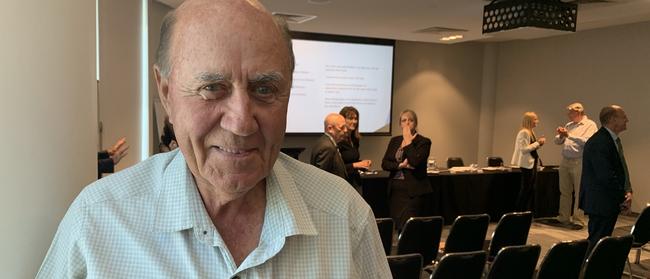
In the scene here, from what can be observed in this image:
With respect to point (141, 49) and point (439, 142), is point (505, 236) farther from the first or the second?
point (439, 142)

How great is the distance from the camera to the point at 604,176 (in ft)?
17.1

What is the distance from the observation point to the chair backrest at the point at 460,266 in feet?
9.79

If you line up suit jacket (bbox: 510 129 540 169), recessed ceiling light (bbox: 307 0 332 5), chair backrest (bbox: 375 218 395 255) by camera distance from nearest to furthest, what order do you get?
chair backrest (bbox: 375 218 395 255)
recessed ceiling light (bbox: 307 0 332 5)
suit jacket (bbox: 510 129 540 169)

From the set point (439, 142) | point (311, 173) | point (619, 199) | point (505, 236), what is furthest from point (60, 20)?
point (439, 142)

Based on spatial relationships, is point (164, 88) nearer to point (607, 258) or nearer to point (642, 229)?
point (607, 258)

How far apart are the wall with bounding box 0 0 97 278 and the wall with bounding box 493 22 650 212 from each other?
921 cm

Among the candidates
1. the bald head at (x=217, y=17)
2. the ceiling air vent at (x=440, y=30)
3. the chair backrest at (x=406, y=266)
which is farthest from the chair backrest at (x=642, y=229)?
the bald head at (x=217, y=17)

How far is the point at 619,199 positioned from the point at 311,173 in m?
5.08

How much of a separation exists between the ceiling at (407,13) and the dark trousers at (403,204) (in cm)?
205

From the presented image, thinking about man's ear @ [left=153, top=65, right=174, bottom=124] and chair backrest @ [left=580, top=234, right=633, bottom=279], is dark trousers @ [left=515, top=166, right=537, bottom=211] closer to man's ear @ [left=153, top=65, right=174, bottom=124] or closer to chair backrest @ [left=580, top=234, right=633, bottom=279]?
chair backrest @ [left=580, top=234, right=633, bottom=279]

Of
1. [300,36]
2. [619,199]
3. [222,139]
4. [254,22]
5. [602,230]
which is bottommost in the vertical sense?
[602,230]

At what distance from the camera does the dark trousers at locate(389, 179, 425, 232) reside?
559 centimetres

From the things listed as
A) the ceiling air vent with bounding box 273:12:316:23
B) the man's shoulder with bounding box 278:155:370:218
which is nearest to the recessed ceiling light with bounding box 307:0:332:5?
the ceiling air vent with bounding box 273:12:316:23

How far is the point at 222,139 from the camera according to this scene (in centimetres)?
95
